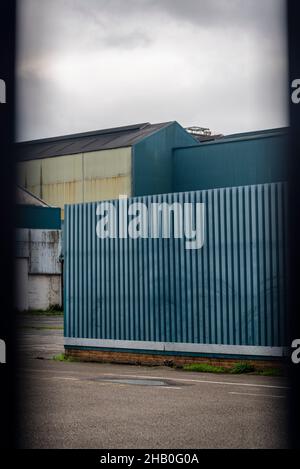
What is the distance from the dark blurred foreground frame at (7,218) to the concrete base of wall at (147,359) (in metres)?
11.1

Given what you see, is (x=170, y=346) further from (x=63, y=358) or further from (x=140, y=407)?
(x=140, y=407)

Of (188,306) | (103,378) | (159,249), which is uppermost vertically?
(159,249)

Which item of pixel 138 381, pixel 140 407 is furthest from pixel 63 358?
pixel 140 407

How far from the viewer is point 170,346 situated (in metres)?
14.6

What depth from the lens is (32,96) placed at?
2221mm

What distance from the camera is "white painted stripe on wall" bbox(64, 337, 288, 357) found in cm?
1353

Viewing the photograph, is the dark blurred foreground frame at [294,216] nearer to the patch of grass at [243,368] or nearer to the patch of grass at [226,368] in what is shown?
the patch of grass at [226,368]

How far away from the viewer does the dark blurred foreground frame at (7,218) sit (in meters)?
2.19

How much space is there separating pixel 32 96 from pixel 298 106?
73 cm

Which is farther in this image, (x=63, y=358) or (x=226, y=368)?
(x=63, y=358)

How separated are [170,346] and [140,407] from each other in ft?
17.0

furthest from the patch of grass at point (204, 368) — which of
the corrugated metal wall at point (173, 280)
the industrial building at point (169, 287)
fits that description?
the corrugated metal wall at point (173, 280)
